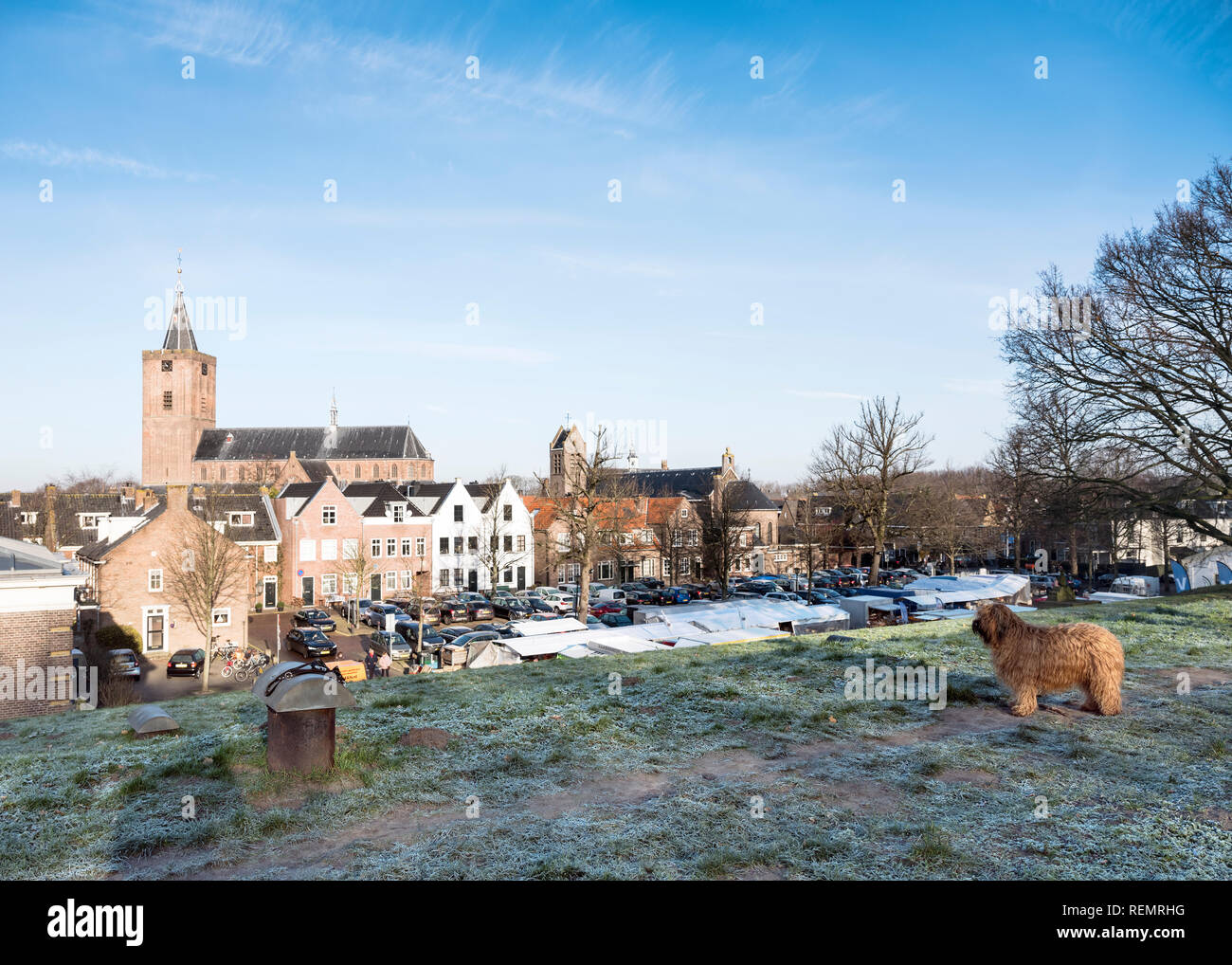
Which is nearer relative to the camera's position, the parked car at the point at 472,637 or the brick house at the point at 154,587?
the parked car at the point at 472,637

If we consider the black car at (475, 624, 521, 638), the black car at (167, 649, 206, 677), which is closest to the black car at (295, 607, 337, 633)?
the black car at (475, 624, 521, 638)

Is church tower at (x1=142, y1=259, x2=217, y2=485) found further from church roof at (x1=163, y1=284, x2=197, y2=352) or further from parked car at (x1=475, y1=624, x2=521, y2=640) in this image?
parked car at (x1=475, y1=624, x2=521, y2=640)

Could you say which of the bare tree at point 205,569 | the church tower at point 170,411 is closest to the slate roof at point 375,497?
the bare tree at point 205,569

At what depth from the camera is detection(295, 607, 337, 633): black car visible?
145ft

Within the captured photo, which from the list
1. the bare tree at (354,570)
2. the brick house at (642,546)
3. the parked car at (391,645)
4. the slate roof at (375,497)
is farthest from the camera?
the brick house at (642,546)

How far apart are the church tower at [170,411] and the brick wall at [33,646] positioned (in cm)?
8094

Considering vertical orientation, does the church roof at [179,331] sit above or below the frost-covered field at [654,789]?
above

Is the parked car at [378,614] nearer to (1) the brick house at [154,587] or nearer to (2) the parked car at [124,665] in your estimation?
(1) the brick house at [154,587]

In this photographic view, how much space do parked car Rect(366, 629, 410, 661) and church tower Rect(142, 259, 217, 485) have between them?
69296 millimetres

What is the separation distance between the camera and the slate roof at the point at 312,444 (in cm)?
8862
